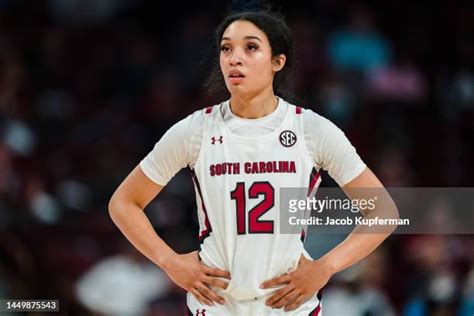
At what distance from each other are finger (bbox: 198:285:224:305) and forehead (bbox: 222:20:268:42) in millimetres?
1309

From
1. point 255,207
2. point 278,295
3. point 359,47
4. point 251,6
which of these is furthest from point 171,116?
point 278,295

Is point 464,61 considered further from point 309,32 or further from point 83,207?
point 83,207

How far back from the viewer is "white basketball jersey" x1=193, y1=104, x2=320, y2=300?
5.02 m

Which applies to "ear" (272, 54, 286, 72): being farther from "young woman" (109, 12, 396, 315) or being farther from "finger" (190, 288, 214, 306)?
"finger" (190, 288, 214, 306)

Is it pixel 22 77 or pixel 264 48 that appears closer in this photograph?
pixel 264 48

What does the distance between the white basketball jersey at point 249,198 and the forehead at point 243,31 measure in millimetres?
476

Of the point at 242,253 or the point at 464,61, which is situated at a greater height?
the point at 464,61

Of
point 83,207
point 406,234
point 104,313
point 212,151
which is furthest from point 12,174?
point 212,151

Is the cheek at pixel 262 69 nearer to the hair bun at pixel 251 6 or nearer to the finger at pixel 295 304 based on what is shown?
the hair bun at pixel 251 6

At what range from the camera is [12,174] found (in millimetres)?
9664

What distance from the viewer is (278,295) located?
5.03 meters

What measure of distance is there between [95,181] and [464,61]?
14.9ft

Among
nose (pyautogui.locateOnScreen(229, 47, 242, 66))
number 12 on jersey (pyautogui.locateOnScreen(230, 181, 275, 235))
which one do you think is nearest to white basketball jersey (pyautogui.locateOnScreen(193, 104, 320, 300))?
number 12 on jersey (pyautogui.locateOnScreen(230, 181, 275, 235))

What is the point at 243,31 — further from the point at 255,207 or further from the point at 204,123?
the point at 255,207
